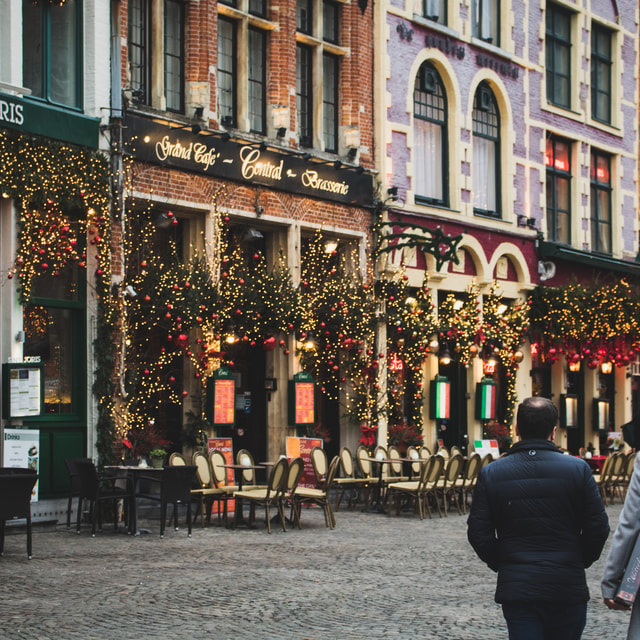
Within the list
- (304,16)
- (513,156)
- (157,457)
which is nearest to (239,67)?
(304,16)

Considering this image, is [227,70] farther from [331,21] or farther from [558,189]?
[558,189]

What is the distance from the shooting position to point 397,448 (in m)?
21.0

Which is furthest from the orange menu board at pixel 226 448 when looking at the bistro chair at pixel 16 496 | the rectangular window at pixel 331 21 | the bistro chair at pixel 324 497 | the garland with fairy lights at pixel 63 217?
the rectangular window at pixel 331 21

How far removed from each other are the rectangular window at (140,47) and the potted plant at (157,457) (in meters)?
4.85

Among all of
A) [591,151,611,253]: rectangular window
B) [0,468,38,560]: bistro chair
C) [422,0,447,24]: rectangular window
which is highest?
[422,0,447,24]: rectangular window

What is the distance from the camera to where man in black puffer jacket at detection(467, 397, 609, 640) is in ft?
15.9

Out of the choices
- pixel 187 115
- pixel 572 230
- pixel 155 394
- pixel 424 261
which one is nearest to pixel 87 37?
pixel 187 115

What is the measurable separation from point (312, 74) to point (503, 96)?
222 inches

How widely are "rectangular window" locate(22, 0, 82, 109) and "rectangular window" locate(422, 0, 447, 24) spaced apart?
8491 millimetres

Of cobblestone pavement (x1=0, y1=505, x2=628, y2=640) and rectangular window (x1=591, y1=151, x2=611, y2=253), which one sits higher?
rectangular window (x1=591, y1=151, x2=611, y2=253)

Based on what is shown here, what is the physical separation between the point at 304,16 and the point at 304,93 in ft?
4.14

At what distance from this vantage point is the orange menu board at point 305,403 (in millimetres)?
18672

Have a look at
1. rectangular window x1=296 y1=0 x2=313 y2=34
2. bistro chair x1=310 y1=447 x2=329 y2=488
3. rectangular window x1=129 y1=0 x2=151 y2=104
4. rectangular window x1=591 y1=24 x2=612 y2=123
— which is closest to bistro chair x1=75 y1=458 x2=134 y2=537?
bistro chair x1=310 y1=447 x2=329 y2=488

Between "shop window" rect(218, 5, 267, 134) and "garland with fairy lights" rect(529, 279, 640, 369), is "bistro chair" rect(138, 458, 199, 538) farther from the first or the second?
"garland with fairy lights" rect(529, 279, 640, 369)
